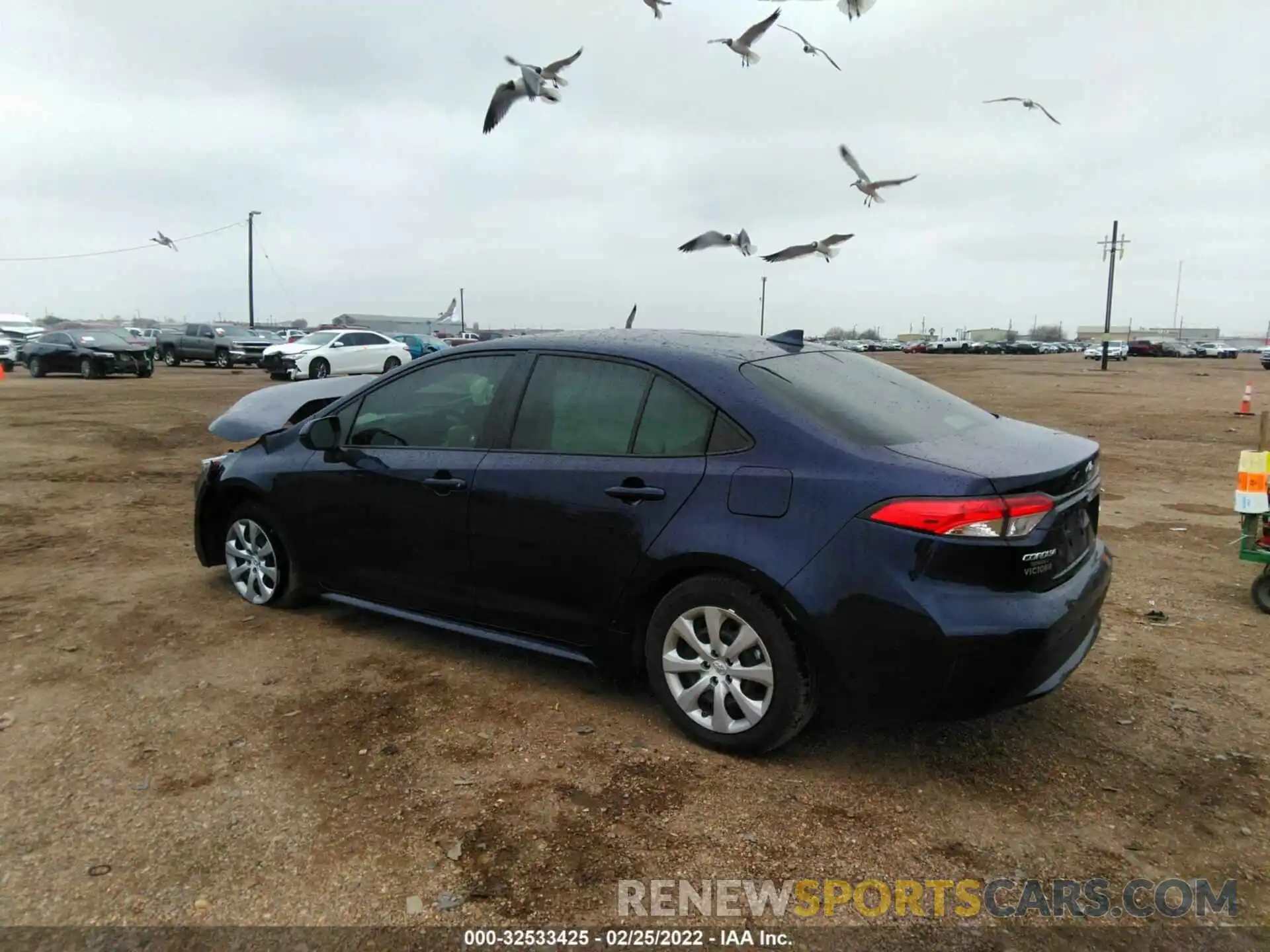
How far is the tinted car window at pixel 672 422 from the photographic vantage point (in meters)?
3.28

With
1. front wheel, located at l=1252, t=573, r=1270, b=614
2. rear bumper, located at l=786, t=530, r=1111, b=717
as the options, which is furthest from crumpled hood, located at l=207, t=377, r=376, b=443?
front wheel, located at l=1252, t=573, r=1270, b=614

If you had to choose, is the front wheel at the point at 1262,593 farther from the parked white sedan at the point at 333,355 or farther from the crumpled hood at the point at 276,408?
the parked white sedan at the point at 333,355

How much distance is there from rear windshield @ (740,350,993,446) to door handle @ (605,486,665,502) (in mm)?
550

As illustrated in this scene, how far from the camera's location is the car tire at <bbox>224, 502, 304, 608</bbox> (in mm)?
4629

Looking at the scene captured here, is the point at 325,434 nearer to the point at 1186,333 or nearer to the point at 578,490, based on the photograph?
the point at 578,490

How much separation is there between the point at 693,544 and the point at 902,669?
82 centimetres

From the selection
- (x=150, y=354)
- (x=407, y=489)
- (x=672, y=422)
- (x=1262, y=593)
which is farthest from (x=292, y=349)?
(x=1262, y=593)

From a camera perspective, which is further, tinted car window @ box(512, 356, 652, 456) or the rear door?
tinted car window @ box(512, 356, 652, 456)

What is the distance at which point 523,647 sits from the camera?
3.70 meters

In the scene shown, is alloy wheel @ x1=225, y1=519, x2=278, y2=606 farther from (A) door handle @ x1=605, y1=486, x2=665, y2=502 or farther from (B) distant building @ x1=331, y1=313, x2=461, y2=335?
(B) distant building @ x1=331, y1=313, x2=461, y2=335

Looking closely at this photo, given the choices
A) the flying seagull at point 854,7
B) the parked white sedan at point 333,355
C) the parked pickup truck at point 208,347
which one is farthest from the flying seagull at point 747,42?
the parked pickup truck at point 208,347

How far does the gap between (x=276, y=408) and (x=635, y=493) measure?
4.04m

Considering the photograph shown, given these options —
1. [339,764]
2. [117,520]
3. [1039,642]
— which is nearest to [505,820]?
[339,764]

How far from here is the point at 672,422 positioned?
3357 millimetres
